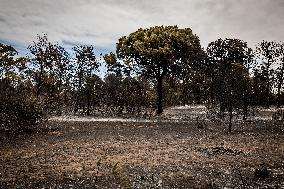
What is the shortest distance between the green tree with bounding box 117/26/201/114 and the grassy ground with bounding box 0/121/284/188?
19.1m

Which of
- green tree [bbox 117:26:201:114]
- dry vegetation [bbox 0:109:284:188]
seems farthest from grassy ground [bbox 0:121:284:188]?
green tree [bbox 117:26:201:114]

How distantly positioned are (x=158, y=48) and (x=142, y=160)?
86.6ft

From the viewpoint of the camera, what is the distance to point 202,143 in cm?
1709

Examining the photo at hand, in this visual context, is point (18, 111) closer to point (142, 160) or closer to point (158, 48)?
point (142, 160)

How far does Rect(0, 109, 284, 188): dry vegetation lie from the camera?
9953 millimetres

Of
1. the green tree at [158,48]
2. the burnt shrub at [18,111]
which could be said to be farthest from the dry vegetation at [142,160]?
the green tree at [158,48]

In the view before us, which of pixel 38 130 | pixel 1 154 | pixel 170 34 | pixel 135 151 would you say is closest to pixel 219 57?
pixel 170 34

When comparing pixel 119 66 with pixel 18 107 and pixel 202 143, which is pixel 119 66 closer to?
pixel 18 107

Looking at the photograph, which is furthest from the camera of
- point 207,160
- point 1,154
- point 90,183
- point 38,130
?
point 38,130

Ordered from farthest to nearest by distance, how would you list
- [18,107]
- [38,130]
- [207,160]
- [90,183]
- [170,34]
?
1. [170,34]
2. [38,130]
3. [18,107]
4. [207,160]
5. [90,183]

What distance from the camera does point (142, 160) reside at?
42.4 feet

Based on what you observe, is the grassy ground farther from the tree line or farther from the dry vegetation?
the tree line

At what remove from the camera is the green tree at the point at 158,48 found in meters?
38.1

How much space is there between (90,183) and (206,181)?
138 inches
